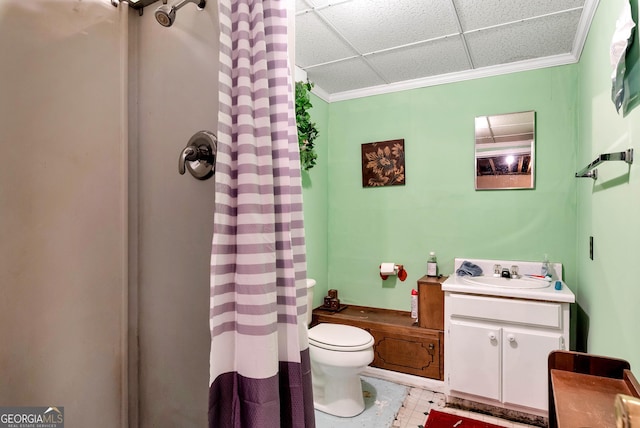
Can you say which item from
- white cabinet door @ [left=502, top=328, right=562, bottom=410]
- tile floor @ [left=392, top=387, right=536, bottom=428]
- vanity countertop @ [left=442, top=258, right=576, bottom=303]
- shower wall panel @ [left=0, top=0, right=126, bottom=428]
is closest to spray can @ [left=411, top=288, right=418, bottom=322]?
vanity countertop @ [left=442, top=258, right=576, bottom=303]

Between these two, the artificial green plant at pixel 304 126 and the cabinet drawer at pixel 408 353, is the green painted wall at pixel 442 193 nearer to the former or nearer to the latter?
the cabinet drawer at pixel 408 353

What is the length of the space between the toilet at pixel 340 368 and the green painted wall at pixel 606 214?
1176 mm

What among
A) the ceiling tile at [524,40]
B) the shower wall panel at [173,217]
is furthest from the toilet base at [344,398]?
the ceiling tile at [524,40]

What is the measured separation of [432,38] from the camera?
2.01 metres

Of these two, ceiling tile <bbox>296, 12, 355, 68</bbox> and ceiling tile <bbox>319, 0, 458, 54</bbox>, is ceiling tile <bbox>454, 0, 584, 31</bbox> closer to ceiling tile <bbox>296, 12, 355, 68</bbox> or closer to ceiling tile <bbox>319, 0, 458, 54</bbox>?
ceiling tile <bbox>319, 0, 458, 54</bbox>

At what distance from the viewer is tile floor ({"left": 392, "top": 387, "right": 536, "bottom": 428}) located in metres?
1.90

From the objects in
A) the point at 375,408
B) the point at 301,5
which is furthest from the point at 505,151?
the point at 375,408

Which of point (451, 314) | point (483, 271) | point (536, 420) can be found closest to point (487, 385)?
point (536, 420)

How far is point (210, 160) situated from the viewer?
951 millimetres

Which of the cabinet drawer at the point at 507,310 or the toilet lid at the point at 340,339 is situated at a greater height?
the cabinet drawer at the point at 507,310

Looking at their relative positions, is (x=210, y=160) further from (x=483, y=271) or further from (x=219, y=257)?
(x=483, y=271)

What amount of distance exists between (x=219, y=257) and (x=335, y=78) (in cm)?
225

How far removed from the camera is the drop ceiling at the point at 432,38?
1.72 m

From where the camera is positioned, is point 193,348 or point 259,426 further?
point 193,348
